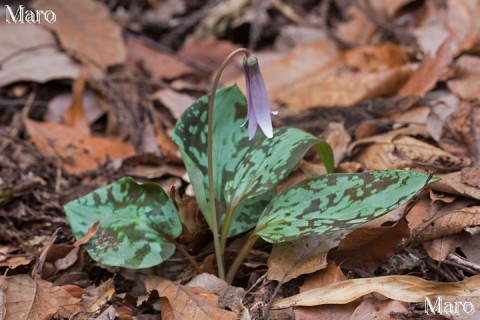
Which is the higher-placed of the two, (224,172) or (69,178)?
(224,172)

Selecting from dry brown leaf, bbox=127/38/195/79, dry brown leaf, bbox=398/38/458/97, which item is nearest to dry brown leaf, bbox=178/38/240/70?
dry brown leaf, bbox=127/38/195/79

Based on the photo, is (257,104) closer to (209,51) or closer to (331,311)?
(331,311)

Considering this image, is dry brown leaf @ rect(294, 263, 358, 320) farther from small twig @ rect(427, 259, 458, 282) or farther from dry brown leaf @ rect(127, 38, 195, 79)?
dry brown leaf @ rect(127, 38, 195, 79)

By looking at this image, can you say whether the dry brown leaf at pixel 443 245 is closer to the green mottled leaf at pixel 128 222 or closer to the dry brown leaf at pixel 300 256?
the dry brown leaf at pixel 300 256

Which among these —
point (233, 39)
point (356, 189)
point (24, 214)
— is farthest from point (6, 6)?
point (356, 189)

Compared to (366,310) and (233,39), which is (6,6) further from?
(366,310)

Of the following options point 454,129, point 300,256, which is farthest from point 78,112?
point 454,129
